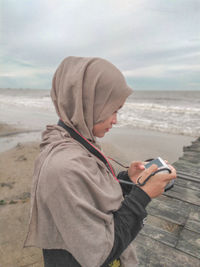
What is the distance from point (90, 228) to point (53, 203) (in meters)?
0.22

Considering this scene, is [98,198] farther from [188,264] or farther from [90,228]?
[188,264]

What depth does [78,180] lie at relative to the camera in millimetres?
1008

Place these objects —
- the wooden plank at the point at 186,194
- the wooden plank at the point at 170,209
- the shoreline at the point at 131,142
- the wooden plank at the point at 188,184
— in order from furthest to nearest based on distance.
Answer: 1. the shoreline at the point at 131,142
2. the wooden plank at the point at 188,184
3. the wooden plank at the point at 186,194
4. the wooden plank at the point at 170,209

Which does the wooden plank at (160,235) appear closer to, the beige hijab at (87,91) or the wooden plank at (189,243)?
the wooden plank at (189,243)

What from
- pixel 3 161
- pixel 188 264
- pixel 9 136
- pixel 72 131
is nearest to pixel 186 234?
pixel 188 264

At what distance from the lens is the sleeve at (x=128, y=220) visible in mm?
1110

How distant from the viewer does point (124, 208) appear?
121cm

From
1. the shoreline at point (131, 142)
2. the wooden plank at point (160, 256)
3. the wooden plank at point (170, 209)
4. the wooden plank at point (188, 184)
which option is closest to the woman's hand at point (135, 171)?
the wooden plank at point (160, 256)

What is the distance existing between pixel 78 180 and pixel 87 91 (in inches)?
23.0

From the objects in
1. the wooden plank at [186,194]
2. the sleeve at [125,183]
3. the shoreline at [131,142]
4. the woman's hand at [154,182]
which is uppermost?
the woman's hand at [154,182]

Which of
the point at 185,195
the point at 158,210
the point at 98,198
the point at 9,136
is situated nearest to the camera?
the point at 98,198

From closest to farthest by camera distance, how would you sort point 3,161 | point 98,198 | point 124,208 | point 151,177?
1. point 98,198
2. point 124,208
3. point 151,177
4. point 3,161

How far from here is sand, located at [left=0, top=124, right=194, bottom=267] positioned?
2951 mm

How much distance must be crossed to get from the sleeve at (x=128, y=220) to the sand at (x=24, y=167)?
2.21 m
